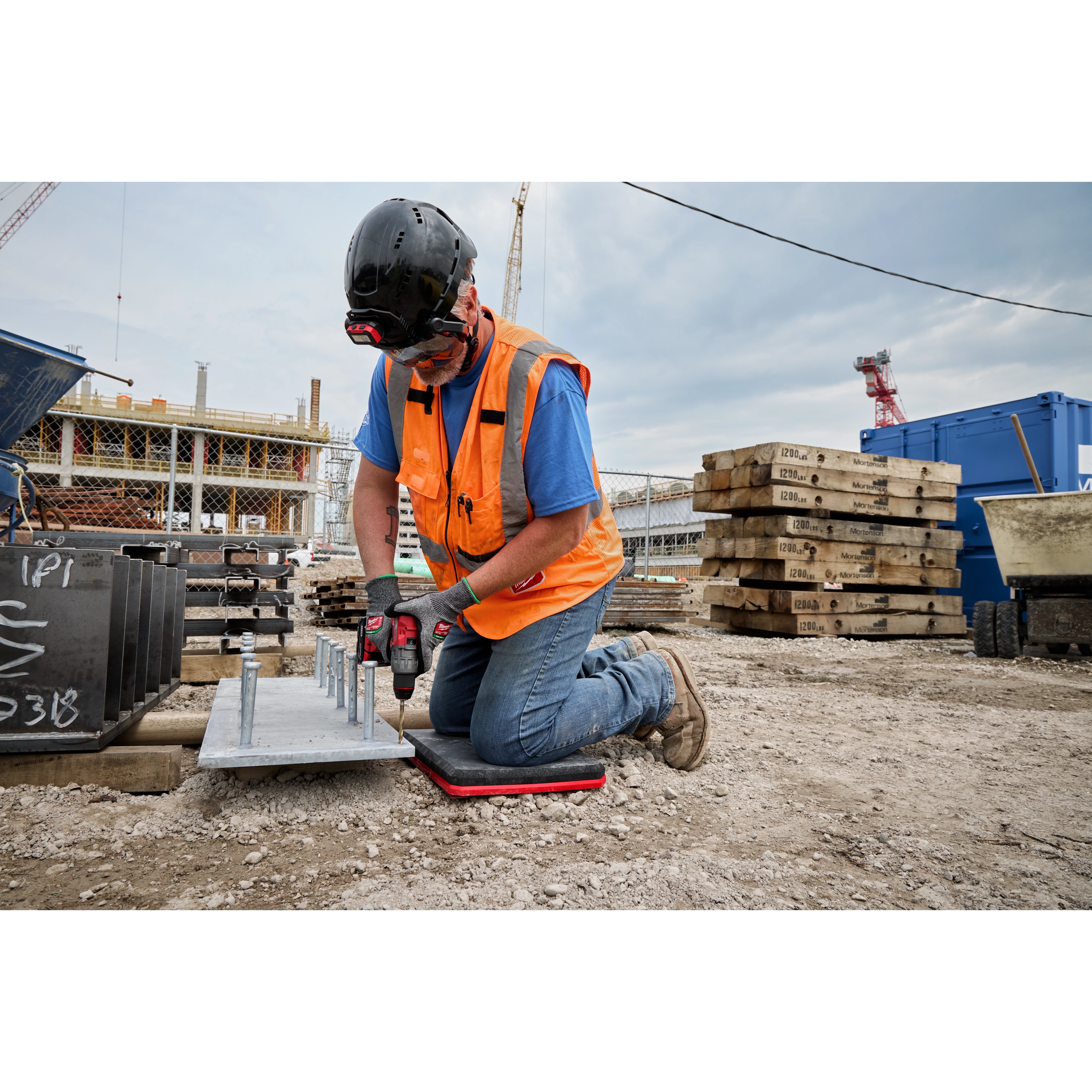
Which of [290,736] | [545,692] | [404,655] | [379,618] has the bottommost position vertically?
[290,736]

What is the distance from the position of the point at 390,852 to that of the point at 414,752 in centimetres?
51

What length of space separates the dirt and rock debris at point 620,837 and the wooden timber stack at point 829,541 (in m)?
4.29

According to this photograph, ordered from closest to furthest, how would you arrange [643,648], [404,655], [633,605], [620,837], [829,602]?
[620,837]
[404,655]
[643,648]
[829,602]
[633,605]

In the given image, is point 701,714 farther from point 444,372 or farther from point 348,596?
point 348,596

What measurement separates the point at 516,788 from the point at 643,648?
100 centimetres

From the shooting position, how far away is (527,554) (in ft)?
7.38

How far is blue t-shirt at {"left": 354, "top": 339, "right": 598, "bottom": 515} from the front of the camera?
2229mm

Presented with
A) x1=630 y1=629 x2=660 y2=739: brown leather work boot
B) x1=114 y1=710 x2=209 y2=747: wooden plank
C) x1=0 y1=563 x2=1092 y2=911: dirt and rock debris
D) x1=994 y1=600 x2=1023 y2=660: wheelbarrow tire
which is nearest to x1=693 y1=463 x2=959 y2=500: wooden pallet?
x1=994 y1=600 x2=1023 y2=660: wheelbarrow tire

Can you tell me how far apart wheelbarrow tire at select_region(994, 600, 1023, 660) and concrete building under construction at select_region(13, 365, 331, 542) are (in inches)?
245

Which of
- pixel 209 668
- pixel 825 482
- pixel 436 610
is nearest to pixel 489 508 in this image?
pixel 436 610

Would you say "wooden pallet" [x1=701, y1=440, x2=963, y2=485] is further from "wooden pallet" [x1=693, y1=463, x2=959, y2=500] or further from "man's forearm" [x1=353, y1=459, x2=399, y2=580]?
"man's forearm" [x1=353, y1=459, x2=399, y2=580]

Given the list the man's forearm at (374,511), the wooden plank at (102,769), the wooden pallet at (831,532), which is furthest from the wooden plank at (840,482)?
the wooden plank at (102,769)

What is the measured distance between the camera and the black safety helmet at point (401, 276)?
2.10m
